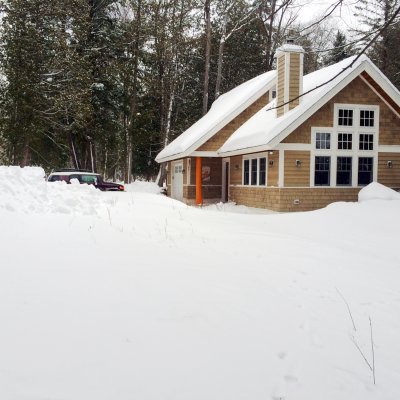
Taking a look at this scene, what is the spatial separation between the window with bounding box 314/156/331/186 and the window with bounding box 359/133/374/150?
1583 millimetres

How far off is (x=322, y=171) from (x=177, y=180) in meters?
10.4

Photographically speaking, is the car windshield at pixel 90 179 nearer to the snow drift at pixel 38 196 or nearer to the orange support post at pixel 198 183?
the orange support post at pixel 198 183

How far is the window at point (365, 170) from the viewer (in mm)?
16578

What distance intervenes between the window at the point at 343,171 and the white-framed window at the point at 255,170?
292cm

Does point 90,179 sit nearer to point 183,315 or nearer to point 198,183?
point 198,183

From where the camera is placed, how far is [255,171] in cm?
1831

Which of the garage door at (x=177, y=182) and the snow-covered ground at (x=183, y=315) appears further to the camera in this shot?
the garage door at (x=177, y=182)

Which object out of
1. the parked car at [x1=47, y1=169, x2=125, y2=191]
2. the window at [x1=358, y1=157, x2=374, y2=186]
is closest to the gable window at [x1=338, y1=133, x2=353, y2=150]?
the window at [x1=358, y1=157, x2=374, y2=186]

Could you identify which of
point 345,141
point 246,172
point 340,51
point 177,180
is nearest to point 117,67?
point 177,180

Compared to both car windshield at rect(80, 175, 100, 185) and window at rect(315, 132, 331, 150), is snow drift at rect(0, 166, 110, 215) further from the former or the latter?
window at rect(315, 132, 331, 150)

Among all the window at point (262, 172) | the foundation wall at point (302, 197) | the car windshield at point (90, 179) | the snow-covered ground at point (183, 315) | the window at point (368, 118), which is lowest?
the snow-covered ground at point (183, 315)

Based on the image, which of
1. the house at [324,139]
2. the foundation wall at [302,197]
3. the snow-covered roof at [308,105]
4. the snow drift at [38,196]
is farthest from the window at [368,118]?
the snow drift at [38,196]

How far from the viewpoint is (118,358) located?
290 cm

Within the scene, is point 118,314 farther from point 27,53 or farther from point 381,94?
point 27,53
